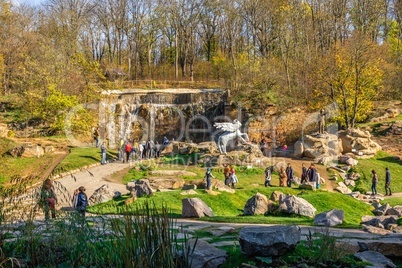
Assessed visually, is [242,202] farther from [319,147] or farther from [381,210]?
[319,147]

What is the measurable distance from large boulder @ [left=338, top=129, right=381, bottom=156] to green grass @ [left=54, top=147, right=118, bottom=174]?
15.0m

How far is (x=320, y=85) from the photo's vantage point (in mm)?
35219

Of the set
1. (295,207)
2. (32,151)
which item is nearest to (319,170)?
(295,207)

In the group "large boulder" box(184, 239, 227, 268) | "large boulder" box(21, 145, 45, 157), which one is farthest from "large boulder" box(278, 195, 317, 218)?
"large boulder" box(21, 145, 45, 157)

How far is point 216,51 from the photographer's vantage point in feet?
209

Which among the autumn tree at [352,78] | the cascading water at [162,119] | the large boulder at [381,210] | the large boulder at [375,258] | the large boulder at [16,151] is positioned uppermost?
the autumn tree at [352,78]

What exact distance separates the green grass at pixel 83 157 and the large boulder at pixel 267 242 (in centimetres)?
1806

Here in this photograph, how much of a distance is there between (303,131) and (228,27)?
88.3 feet

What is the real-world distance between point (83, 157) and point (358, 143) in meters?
17.0

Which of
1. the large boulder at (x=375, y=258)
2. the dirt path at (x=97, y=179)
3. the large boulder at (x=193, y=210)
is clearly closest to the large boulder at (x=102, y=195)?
the dirt path at (x=97, y=179)

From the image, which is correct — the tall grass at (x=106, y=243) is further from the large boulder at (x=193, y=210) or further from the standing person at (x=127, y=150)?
the standing person at (x=127, y=150)

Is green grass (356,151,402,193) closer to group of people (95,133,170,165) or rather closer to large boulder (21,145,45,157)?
group of people (95,133,170,165)

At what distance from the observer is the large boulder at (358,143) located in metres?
28.8

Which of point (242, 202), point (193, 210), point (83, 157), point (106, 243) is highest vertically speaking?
point (106, 243)
